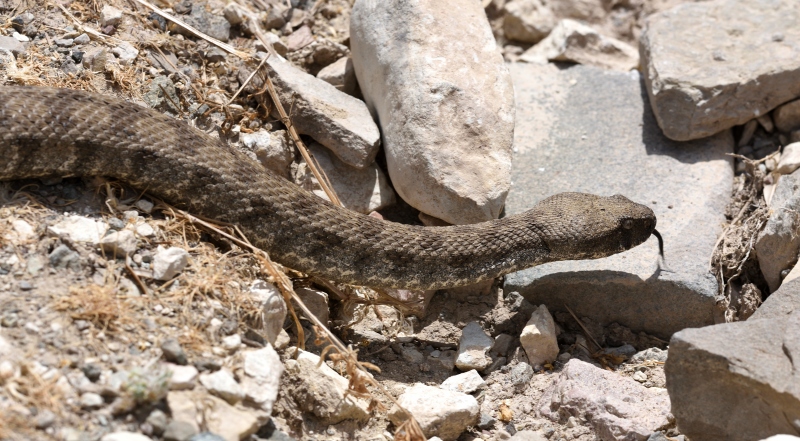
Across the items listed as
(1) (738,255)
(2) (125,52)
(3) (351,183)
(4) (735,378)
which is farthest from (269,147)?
(1) (738,255)

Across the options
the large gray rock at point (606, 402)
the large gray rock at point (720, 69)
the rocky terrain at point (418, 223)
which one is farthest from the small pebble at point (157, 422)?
the large gray rock at point (720, 69)

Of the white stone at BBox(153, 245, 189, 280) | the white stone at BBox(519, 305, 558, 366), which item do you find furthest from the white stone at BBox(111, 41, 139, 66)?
the white stone at BBox(519, 305, 558, 366)

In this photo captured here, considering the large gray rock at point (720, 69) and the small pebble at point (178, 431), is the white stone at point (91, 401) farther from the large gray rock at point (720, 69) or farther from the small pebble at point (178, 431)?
the large gray rock at point (720, 69)

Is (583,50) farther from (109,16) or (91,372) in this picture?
(91,372)

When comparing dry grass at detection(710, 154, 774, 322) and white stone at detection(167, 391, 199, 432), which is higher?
white stone at detection(167, 391, 199, 432)

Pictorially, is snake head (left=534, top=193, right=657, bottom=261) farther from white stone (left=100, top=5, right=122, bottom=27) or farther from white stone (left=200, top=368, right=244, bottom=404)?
white stone (left=100, top=5, right=122, bottom=27)

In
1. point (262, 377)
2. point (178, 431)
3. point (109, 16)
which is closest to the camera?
point (178, 431)

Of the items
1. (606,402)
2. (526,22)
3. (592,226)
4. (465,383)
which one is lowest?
(465,383)
